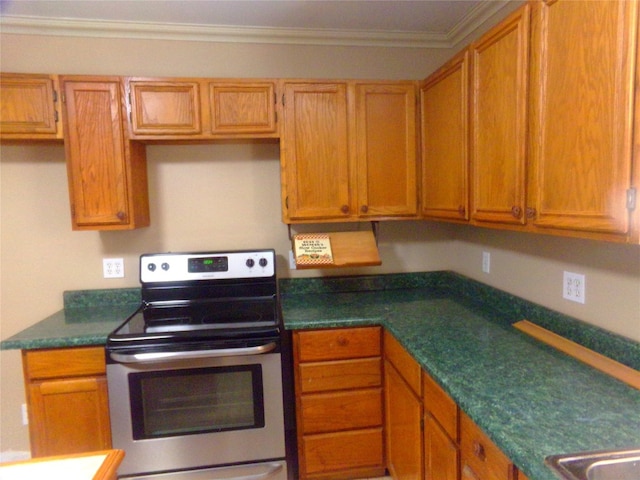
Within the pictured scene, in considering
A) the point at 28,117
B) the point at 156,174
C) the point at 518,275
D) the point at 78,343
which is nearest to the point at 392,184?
the point at 518,275

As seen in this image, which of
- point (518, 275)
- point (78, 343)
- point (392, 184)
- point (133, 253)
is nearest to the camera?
point (78, 343)

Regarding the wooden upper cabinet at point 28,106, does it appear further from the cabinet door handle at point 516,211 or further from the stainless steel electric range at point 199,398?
the cabinet door handle at point 516,211

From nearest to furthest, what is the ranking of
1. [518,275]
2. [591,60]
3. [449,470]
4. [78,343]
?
[591,60] → [449,470] → [78,343] → [518,275]

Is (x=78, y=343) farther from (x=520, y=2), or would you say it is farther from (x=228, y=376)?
(x=520, y=2)

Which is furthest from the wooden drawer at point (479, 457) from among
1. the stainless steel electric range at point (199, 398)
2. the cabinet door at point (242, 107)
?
the cabinet door at point (242, 107)

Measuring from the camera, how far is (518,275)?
6.17 ft

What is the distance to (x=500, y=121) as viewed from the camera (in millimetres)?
1446

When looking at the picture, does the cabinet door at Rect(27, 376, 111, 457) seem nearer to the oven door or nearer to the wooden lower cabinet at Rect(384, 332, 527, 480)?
the oven door

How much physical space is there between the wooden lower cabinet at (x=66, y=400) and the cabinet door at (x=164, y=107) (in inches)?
43.2

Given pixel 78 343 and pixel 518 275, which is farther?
pixel 518 275

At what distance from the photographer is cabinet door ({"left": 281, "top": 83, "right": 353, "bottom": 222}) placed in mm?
2092

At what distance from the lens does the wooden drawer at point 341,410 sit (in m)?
1.94

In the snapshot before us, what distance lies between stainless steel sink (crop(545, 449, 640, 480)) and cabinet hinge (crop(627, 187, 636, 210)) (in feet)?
1.80

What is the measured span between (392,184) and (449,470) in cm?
137
